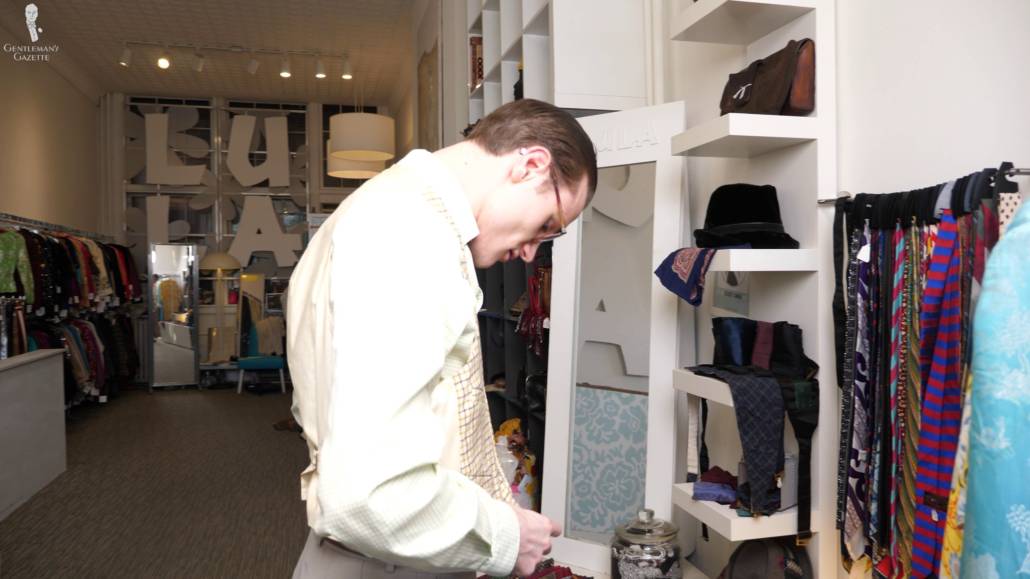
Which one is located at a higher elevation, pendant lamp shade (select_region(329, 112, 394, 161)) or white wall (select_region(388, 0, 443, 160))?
white wall (select_region(388, 0, 443, 160))

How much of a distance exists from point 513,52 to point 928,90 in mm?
2609

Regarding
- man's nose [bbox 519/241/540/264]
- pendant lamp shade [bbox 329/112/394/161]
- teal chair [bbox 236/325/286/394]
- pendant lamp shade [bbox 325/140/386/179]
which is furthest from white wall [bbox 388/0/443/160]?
man's nose [bbox 519/241/540/264]

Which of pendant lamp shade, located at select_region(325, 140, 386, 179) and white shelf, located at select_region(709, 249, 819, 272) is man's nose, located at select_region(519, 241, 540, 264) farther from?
pendant lamp shade, located at select_region(325, 140, 386, 179)

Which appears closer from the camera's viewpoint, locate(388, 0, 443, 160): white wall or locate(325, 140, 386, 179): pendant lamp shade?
locate(388, 0, 443, 160): white wall

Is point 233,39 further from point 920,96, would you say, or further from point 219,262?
point 920,96

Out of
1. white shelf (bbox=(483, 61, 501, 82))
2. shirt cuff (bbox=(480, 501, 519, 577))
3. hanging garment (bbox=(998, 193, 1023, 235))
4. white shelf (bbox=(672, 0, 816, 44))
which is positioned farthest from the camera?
white shelf (bbox=(483, 61, 501, 82))

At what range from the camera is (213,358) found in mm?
10281

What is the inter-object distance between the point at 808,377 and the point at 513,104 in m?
1.35

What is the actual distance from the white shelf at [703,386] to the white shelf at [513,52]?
7.13 ft

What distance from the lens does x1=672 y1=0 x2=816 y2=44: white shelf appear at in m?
2.11

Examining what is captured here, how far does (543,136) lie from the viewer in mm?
1071

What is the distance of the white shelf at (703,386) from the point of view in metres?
2.07

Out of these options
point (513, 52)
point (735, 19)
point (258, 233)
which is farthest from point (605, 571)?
point (258, 233)
